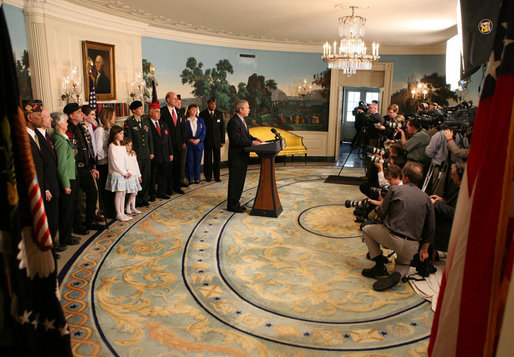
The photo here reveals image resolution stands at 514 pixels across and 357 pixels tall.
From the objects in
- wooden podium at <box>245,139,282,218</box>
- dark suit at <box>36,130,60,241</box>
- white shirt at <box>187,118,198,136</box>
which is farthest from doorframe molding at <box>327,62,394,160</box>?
dark suit at <box>36,130,60,241</box>

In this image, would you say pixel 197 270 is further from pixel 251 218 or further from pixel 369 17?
pixel 369 17

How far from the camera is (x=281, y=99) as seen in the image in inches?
503

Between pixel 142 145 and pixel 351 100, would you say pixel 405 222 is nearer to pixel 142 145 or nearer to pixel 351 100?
pixel 142 145

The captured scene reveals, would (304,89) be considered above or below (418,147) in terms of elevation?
above

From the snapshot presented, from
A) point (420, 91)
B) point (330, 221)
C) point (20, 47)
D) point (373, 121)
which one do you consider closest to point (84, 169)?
point (20, 47)

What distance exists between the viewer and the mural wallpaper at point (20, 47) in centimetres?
588

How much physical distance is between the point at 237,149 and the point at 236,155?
0.36 ft

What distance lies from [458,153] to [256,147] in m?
3.13

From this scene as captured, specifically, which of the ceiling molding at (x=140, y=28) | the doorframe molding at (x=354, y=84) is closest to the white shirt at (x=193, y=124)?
the ceiling molding at (x=140, y=28)

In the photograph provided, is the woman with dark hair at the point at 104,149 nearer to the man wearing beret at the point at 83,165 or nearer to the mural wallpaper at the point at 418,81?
the man wearing beret at the point at 83,165

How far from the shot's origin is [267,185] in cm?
684

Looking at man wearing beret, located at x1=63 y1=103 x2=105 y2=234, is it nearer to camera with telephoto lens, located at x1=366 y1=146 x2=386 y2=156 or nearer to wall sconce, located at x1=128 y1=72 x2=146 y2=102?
wall sconce, located at x1=128 y1=72 x2=146 y2=102

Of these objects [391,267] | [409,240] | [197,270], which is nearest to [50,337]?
[197,270]

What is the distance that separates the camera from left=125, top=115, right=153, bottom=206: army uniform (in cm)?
681
